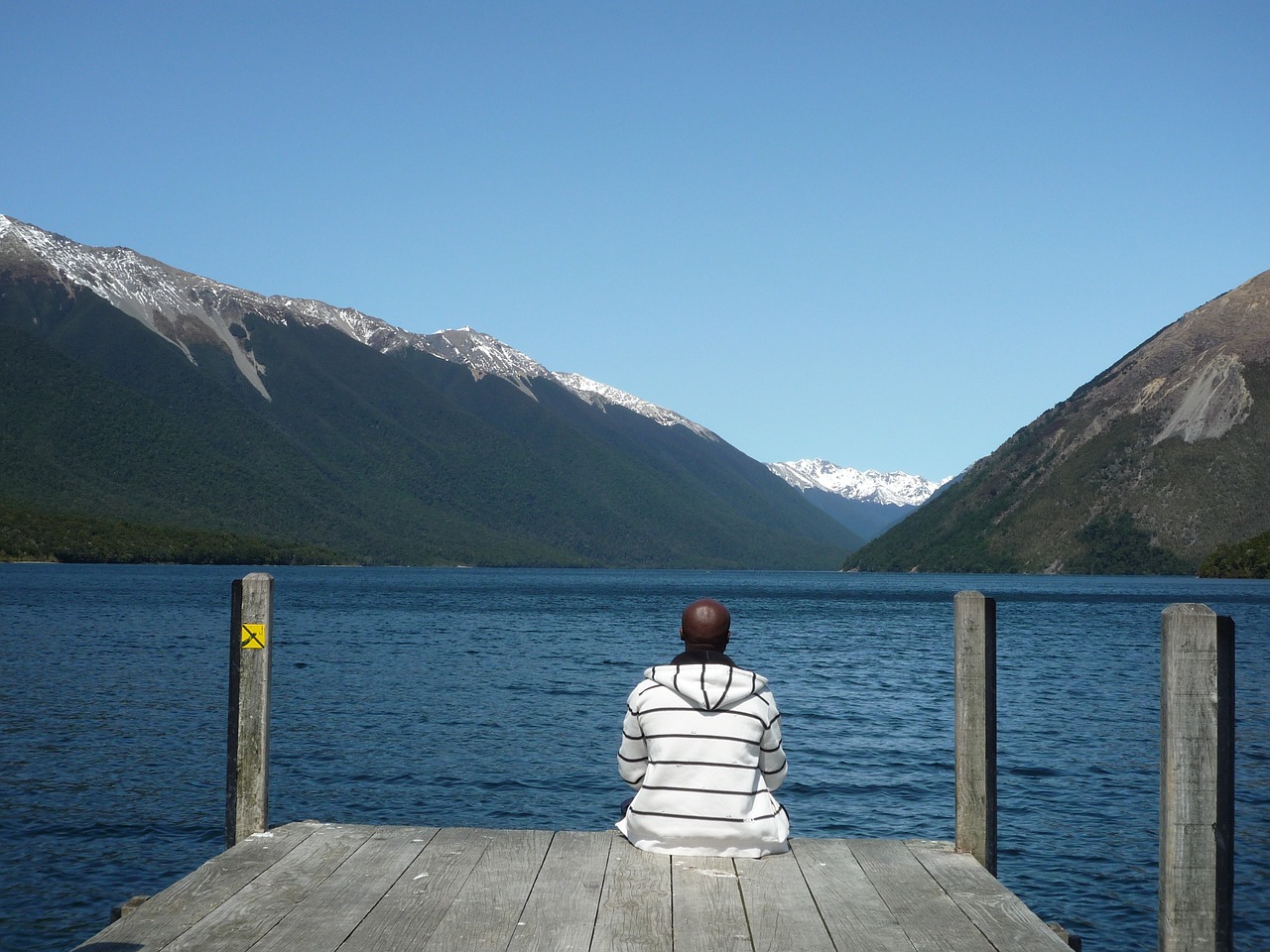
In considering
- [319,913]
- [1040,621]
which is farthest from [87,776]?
[1040,621]

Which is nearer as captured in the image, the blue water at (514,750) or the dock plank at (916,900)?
the dock plank at (916,900)

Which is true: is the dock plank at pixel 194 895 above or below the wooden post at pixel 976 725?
below

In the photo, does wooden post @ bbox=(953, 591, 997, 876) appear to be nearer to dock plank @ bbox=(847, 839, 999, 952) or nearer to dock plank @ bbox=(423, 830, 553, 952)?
dock plank @ bbox=(847, 839, 999, 952)

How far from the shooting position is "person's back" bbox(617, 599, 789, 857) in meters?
7.33

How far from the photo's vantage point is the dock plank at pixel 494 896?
6426 mm

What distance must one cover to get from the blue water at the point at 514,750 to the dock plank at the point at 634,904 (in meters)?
7.30

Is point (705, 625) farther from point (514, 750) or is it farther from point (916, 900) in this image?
point (514, 750)

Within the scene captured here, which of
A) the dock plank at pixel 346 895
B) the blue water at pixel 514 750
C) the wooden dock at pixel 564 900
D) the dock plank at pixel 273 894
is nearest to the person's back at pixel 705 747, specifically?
the wooden dock at pixel 564 900

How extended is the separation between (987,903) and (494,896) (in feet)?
9.38

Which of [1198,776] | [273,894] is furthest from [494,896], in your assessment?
[1198,776]

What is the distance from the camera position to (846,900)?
7.23 m

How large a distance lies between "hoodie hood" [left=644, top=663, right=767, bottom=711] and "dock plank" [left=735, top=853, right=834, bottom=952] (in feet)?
3.55

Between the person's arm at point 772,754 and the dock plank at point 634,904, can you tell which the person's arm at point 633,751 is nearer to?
the dock plank at point 634,904

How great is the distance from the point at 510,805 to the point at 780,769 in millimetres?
12552
